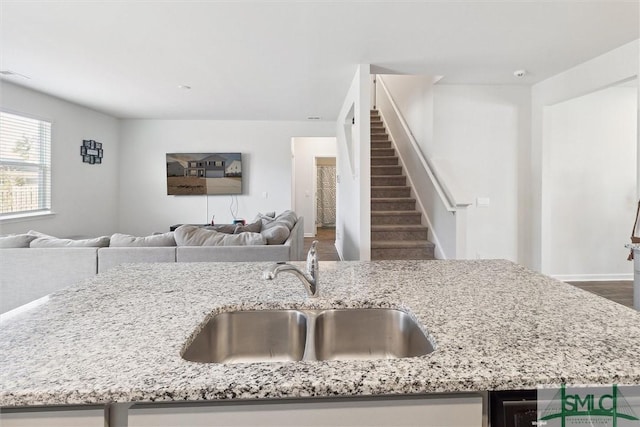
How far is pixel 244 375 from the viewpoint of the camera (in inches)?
27.8

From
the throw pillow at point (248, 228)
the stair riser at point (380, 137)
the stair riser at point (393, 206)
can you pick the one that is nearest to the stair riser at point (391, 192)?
the stair riser at point (393, 206)

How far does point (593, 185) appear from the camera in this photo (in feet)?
14.7

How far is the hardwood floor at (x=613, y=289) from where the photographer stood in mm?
3850

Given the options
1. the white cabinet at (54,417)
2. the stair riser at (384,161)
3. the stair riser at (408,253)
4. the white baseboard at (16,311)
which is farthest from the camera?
the stair riser at (384,161)

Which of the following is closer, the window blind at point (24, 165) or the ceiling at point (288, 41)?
the ceiling at point (288, 41)

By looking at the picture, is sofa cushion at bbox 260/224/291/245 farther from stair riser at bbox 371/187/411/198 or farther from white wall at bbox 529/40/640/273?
white wall at bbox 529/40/640/273

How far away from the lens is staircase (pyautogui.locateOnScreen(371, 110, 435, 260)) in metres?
4.12

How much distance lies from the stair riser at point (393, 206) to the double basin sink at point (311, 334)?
3806 millimetres

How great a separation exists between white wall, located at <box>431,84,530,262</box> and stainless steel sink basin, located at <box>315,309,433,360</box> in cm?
358

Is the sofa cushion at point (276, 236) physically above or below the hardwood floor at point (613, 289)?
above

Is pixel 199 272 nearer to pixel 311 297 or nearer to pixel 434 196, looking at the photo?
pixel 311 297

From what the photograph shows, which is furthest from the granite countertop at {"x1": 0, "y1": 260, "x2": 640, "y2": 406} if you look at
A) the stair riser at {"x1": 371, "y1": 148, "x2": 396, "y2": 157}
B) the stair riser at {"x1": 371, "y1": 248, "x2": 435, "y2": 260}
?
the stair riser at {"x1": 371, "y1": 148, "x2": 396, "y2": 157}

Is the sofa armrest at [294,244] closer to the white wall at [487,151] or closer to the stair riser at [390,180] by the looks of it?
the stair riser at [390,180]

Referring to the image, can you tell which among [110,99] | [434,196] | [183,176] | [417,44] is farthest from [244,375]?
[183,176]
